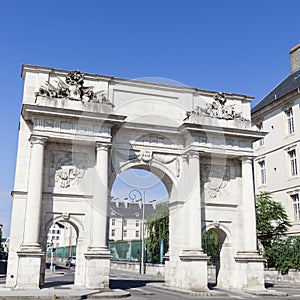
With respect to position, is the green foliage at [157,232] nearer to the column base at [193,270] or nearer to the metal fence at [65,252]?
the column base at [193,270]

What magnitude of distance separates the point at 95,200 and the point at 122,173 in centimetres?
215

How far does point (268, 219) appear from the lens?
3023 cm

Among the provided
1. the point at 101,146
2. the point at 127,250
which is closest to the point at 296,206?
the point at 101,146

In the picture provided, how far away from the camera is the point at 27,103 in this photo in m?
20.1

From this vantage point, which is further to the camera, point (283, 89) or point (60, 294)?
point (283, 89)

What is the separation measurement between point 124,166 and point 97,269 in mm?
5024

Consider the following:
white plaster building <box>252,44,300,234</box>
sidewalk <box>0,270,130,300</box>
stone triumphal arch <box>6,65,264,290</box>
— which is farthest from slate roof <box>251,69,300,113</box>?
sidewalk <box>0,270,130,300</box>

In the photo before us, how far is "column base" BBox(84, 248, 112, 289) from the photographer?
18391 mm

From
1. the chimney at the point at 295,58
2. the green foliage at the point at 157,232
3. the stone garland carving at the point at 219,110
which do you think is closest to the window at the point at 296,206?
the green foliage at the point at 157,232

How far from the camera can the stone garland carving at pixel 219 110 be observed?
22.2m

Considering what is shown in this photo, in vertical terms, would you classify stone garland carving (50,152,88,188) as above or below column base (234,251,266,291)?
above

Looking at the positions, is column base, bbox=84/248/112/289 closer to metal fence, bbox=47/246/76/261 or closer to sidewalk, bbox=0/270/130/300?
sidewalk, bbox=0/270/130/300

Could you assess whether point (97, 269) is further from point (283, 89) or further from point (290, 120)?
point (283, 89)

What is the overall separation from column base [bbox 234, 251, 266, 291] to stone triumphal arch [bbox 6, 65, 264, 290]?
0.05m
